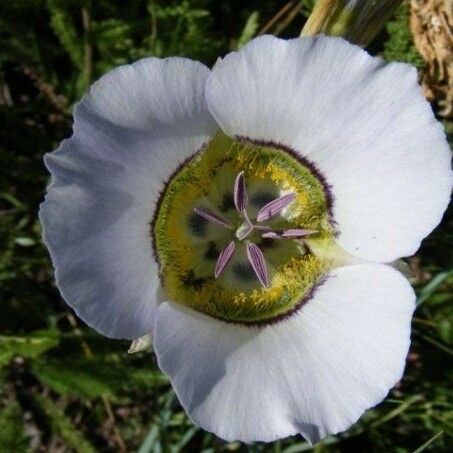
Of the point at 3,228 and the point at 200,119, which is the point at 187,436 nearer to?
the point at 3,228

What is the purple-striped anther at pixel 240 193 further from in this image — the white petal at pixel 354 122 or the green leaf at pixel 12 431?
the green leaf at pixel 12 431

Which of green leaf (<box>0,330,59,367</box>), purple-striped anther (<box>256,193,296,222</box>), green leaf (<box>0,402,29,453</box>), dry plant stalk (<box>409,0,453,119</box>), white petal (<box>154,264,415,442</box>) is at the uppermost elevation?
dry plant stalk (<box>409,0,453,119</box>)

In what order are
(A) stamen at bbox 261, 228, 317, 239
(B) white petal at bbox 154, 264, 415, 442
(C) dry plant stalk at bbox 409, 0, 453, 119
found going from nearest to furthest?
(B) white petal at bbox 154, 264, 415, 442
(A) stamen at bbox 261, 228, 317, 239
(C) dry plant stalk at bbox 409, 0, 453, 119

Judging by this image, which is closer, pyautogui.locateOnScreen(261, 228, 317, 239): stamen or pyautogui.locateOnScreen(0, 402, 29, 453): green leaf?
pyautogui.locateOnScreen(261, 228, 317, 239): stamen

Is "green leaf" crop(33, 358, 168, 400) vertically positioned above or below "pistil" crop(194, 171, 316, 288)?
below

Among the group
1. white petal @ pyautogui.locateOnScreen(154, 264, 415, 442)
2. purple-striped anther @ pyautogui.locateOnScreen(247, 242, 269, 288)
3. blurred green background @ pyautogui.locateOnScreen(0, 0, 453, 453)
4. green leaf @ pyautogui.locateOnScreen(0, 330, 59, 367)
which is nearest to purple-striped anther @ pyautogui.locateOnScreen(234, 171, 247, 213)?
purple-striped anther @ pyautogui.locateOnScreen(247, 242, 269, 288)

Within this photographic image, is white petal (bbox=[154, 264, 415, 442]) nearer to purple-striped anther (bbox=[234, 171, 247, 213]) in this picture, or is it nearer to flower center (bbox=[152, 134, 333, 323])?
flower center (bbox=[152, 134, 333, 323])

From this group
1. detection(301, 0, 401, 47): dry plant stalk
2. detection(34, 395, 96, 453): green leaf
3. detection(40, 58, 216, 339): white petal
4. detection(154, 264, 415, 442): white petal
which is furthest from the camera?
detection(34, 395, 96, 453): green leaf
